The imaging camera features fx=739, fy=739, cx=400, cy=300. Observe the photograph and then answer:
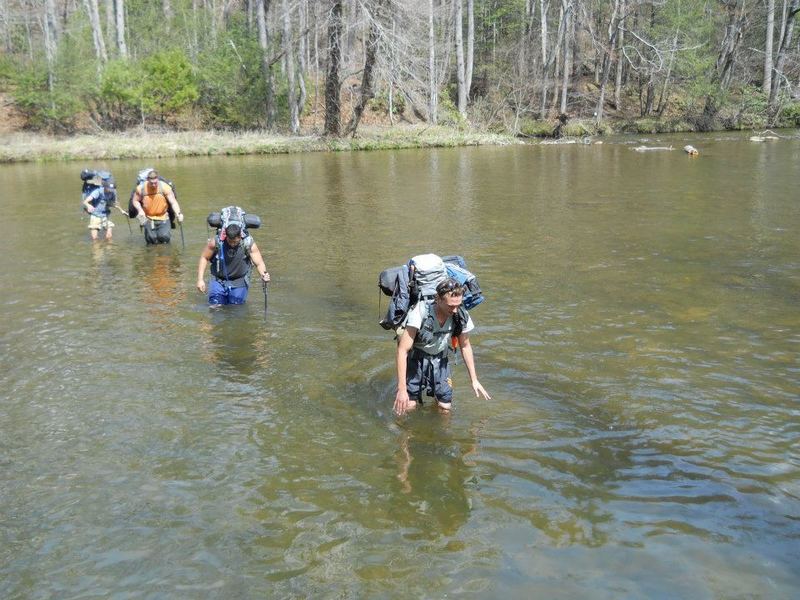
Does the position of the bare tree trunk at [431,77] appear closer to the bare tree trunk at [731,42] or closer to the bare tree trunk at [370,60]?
the bare tree trunk at [370,60]

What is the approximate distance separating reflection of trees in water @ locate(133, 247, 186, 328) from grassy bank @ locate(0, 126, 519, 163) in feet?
85.7

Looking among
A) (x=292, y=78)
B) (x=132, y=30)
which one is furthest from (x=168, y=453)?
(x=132, y=30)

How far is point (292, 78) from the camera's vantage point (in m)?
49.2

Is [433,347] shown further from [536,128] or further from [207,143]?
[536,128]

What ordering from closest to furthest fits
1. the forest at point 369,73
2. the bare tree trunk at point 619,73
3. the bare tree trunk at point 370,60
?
1. the bare tree trunk at point 370,60
2. the forest at point 369,73
3. the bare tree trunk at point 619,73

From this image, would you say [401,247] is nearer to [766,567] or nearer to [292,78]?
[766,567]

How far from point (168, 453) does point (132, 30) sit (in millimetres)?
61776

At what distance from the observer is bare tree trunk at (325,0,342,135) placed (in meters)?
39.8

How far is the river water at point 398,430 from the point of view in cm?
500

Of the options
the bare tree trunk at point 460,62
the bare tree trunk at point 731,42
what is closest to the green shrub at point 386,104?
the bare tree trunk at point 460,62

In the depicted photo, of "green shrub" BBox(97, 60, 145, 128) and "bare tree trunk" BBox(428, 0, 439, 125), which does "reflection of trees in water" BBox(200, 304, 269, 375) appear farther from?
"green shrub" BBox(97, 60, 145, 128)

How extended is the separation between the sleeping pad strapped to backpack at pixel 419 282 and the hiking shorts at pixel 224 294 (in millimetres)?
4644

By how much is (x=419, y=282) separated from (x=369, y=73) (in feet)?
121

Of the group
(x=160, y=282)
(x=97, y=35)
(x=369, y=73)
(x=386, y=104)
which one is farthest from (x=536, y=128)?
(x=160, y=282)
